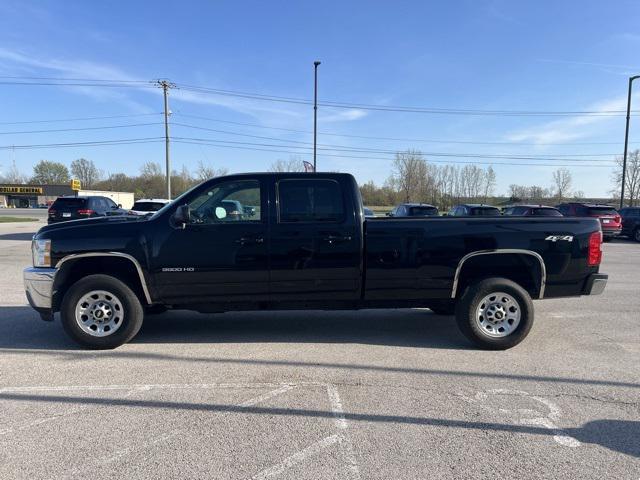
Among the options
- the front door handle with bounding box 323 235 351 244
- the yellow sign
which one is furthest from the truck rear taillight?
the yellow sign

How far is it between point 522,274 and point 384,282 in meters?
1.73

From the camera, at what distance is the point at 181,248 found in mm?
5059

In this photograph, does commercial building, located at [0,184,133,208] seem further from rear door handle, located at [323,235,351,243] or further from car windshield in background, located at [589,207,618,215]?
rear door handle, located at [323,235,351,243]

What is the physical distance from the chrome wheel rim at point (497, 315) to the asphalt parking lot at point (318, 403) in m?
0.32

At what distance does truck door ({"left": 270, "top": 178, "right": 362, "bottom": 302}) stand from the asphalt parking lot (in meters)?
0.70

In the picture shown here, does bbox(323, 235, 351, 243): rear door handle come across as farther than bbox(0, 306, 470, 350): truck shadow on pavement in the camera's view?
No

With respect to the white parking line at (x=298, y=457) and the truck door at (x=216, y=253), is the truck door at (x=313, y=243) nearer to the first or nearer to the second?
the truck door at (x=216, y=253)

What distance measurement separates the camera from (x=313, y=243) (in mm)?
5137

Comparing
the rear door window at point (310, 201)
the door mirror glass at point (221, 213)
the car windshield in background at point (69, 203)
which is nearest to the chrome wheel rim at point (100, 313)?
the door mirror glass at point (221, 213)

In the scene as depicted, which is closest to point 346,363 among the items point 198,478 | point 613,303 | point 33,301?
point 198,478

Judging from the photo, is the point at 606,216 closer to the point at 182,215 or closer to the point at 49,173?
the point at 182,215

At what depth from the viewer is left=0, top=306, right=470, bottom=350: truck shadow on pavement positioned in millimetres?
5473

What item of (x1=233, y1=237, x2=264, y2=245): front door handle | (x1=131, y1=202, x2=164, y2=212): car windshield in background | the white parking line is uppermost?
(x1=131, y1=202, x2=164, y2=212): car windshield in background

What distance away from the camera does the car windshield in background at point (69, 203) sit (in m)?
17.2
